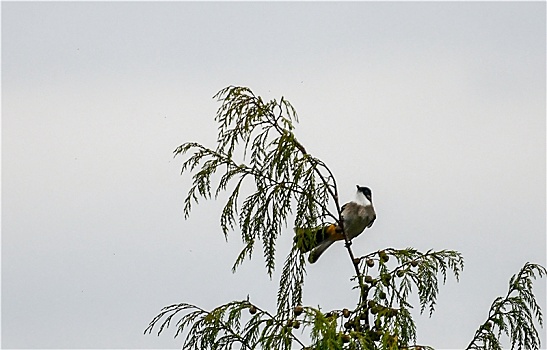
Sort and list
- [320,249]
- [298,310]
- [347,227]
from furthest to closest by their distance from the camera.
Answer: [347,227], [320,249], [298,310]

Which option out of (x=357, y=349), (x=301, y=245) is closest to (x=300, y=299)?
(x=301, y=245)

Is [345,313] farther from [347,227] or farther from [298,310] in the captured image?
[347,227]

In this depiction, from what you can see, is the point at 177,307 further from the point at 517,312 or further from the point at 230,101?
the point at 517,312

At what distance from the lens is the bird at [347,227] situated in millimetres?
5836

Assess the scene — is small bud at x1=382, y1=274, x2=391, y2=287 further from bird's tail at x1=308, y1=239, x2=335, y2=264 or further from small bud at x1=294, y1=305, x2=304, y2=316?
bird's tail at x1=308, y1=239, x2=335, y2=264

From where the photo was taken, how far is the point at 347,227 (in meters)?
7.28

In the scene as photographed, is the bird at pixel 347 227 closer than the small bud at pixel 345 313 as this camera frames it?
No

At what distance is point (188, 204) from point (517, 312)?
1729 mm

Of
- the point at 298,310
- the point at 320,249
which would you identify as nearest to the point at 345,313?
the point at 298,310

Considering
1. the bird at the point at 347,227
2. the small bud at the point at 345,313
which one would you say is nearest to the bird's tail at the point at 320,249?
the bird at the point at 347,227

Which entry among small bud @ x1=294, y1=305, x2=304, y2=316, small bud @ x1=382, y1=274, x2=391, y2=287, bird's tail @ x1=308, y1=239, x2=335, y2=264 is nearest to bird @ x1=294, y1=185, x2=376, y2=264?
bird's tail @ x1=308, y1=239, x2=335, y2=264

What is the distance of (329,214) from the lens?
581 centimetres

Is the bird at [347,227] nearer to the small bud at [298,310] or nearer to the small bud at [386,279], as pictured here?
the small bud at [386,279]

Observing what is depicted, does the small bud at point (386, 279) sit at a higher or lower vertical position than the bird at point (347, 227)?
lower
